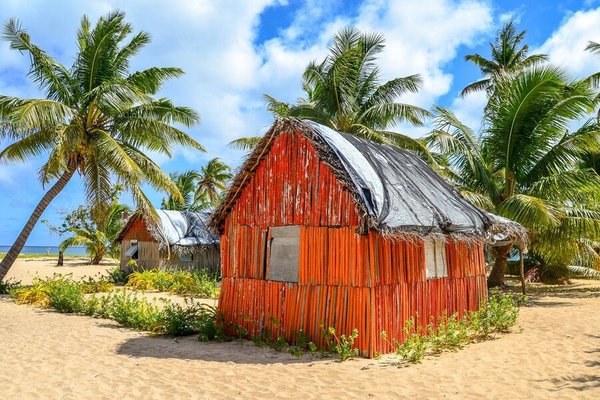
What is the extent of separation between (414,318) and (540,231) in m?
9.16

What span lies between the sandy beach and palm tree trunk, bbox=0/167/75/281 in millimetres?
7249

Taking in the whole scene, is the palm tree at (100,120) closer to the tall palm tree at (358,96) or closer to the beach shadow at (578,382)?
the tall palm tree at (358,96)

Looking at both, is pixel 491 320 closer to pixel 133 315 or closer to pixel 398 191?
pixel 398 191

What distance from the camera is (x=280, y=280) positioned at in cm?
915

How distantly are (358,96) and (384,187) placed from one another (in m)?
11.8

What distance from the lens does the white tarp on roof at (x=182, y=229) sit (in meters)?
22.6

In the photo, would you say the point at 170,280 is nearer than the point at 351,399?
No

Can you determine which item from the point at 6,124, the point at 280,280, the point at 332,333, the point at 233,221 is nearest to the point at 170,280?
the point at 6,124

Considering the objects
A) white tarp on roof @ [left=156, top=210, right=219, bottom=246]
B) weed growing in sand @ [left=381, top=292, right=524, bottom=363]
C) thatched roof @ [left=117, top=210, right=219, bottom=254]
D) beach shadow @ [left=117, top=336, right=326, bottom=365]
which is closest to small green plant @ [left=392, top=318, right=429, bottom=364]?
weed growing in sand @ [left=381, top=292, right=524, bottom=363]

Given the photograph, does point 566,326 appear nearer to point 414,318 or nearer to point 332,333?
point 414,318

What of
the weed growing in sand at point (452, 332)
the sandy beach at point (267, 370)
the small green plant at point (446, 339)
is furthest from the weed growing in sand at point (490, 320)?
the small green plant at point (446, 339)

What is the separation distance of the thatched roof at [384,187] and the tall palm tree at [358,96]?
7.53m

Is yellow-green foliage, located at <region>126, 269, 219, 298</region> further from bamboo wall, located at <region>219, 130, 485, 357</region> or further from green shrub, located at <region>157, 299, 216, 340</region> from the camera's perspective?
bamboo wall, located at <region>219, 130, 485, 357</region>

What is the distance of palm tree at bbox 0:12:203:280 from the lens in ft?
50.3
